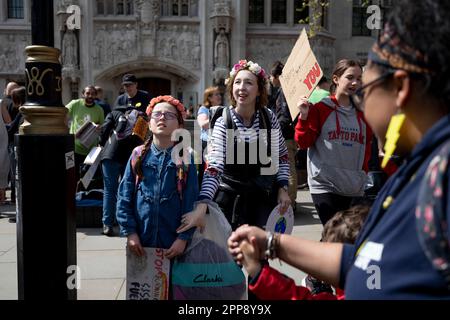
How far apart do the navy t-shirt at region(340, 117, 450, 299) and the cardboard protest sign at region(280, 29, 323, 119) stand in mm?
2540

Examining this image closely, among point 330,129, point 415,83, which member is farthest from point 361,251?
point 330,129

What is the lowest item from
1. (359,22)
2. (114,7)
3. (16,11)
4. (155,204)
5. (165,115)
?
(155,204)

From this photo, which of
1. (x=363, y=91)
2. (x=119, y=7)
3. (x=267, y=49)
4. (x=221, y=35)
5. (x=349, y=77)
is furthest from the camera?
(x=267, y=49)

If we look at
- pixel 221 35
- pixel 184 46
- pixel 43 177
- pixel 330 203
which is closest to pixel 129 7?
pixel 184 46

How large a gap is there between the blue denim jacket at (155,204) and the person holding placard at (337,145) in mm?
1155

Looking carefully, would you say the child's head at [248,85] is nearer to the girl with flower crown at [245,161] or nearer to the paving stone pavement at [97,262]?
the girl with flower crown at [245,161]

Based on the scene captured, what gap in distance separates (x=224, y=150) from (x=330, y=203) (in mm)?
984

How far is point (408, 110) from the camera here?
113 centimetres

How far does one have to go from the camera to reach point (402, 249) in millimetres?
1065

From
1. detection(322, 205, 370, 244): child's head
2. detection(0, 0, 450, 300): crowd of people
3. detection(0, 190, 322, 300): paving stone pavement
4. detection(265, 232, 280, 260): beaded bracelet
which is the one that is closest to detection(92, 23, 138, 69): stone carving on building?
detection(0, 190, 322, 300): paving stone pavement

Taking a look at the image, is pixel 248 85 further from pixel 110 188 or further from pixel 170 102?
pixel 110 188

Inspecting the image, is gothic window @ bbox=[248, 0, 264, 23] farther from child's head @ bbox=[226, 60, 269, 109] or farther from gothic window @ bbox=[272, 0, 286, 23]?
child's head @ bbox=[226, 60, 269, 109]

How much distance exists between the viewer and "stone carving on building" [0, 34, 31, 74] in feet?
64.5
